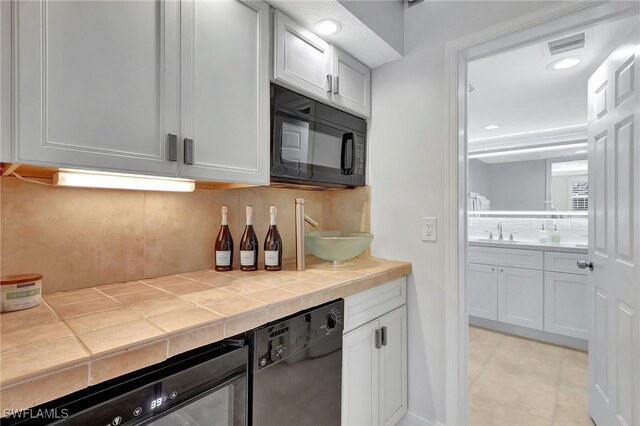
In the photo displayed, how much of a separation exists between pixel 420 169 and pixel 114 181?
1442mm

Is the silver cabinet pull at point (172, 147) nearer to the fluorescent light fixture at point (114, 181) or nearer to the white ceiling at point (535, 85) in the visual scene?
the fluorescent light fixture at point (114, 181)

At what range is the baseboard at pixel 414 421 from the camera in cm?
167

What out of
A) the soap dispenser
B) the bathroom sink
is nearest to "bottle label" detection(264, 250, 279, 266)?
the bathroom sink

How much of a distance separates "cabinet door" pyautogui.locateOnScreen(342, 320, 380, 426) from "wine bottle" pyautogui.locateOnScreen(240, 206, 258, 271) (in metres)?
0.56

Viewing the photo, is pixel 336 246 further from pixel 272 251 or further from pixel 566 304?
pixel 566 304

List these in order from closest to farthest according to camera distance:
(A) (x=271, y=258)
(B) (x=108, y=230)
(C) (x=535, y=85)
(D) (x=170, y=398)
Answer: (D) (x=170, y=398), (B) (x=108, y=230), (A) (x=271, y=258), (C) (x=535, y=85)

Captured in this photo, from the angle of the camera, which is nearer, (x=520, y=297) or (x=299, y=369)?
(x=299, y=369)

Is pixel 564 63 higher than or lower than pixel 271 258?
higher

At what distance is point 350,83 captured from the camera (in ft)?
5.86

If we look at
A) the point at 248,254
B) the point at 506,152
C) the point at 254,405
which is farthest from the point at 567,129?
the point at 254,405

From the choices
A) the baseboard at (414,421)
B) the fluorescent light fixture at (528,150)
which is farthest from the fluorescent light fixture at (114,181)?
the fluorescent light fixture at (528,150)

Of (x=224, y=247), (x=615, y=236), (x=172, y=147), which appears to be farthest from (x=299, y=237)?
(x=615, y=236)

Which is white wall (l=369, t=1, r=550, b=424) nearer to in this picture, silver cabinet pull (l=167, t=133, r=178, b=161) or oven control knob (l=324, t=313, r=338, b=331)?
oven control knob (l=324, t=313, r=338, b=331)

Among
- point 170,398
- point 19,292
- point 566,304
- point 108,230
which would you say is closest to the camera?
→ point 170,398
